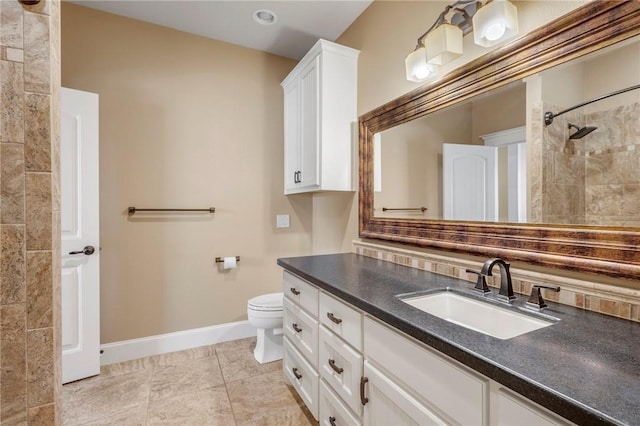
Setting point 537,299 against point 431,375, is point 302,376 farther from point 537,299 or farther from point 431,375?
point 537,299

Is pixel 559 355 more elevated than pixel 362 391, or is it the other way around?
pixel 559 355

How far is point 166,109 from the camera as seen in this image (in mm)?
2555

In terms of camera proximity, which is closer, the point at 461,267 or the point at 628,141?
the point at 628,141

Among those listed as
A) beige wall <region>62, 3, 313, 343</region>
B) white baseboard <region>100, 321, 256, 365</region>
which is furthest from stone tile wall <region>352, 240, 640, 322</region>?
white baseboard <region>100, 321, 256, 365</region>

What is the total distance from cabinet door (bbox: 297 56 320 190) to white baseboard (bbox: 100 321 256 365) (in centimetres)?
141

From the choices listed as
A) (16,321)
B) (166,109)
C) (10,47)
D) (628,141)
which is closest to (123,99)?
(166,109)

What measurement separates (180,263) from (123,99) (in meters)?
1.35

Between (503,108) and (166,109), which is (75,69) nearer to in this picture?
(166,109)

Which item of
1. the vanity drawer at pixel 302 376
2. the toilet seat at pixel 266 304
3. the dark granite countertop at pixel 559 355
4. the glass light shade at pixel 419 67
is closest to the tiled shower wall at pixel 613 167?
the dark granite countertop at pixel 559 355

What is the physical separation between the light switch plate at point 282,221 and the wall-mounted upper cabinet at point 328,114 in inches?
24.5

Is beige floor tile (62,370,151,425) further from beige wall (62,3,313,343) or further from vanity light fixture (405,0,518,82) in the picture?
vanity light fixture (405,0,518,82)

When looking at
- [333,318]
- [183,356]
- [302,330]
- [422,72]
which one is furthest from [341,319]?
[183,356]

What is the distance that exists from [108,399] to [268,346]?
1.04 m

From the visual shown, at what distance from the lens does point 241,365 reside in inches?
92.5
